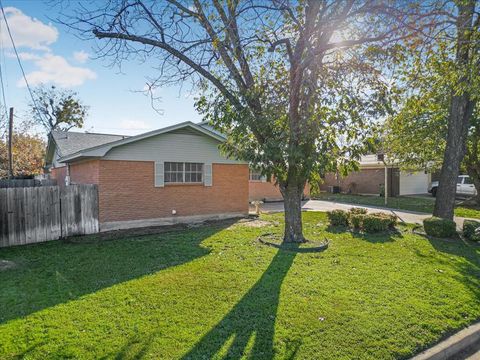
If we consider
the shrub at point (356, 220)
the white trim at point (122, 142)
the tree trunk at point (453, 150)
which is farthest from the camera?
the shrub at point (356, 220)

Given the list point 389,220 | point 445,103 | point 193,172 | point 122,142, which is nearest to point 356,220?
point 389,220

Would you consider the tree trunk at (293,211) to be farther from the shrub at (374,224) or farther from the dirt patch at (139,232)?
the dirt patch at (139,232)

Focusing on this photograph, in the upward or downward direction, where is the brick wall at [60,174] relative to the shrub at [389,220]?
upward

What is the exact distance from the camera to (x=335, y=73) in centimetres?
689

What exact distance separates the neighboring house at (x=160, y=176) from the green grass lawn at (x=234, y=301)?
291cm

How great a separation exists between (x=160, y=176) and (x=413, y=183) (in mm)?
22795

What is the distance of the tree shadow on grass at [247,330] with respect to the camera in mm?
3186

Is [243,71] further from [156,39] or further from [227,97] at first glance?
[156,39]

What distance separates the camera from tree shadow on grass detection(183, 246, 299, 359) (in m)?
3.19

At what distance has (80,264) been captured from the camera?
647 centimetres

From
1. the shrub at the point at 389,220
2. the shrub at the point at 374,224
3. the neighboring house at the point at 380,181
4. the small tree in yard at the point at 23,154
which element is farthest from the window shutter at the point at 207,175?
the small tree in yard at the point at 23,154

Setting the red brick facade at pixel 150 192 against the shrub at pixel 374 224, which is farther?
the red brick facade at pixel 150 192

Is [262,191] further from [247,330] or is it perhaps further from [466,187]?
[247,330]

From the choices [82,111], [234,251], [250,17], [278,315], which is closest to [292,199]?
[234,251]
